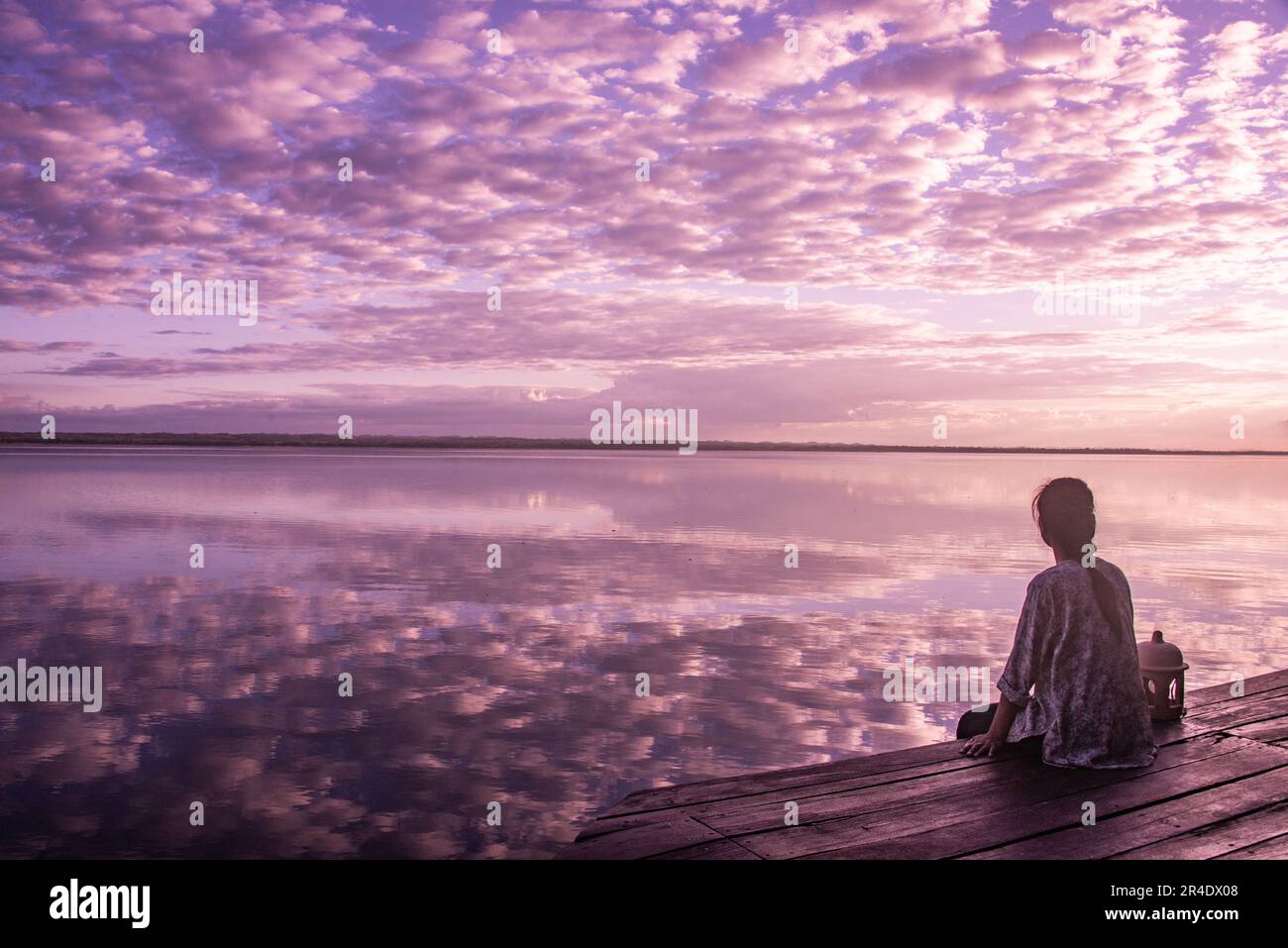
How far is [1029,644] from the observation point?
662cm

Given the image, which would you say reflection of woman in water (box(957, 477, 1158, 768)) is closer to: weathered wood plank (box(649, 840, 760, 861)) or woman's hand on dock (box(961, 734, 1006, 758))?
woman's hand on dock (box(961, 734, 1006, 758))

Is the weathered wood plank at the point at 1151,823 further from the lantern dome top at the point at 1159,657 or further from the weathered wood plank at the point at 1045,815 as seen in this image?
the lantern dome top at the point at 1159,657

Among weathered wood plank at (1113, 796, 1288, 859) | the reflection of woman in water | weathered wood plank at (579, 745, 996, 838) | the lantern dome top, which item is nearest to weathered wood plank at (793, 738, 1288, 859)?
the reflection of woman in water

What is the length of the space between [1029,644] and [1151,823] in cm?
137

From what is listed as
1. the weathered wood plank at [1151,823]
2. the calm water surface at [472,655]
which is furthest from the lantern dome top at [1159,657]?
the calm water surface at [472,655]

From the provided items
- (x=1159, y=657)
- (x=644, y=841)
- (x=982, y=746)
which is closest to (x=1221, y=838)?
(x=982, y=746)

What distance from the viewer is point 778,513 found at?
1404 inches

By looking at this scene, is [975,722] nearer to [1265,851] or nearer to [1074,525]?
[1074,525]

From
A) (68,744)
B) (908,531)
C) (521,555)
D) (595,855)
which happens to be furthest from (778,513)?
(595,855)

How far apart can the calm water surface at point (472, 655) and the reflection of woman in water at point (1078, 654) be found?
9.66ft

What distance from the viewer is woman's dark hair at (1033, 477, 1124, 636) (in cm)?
650
